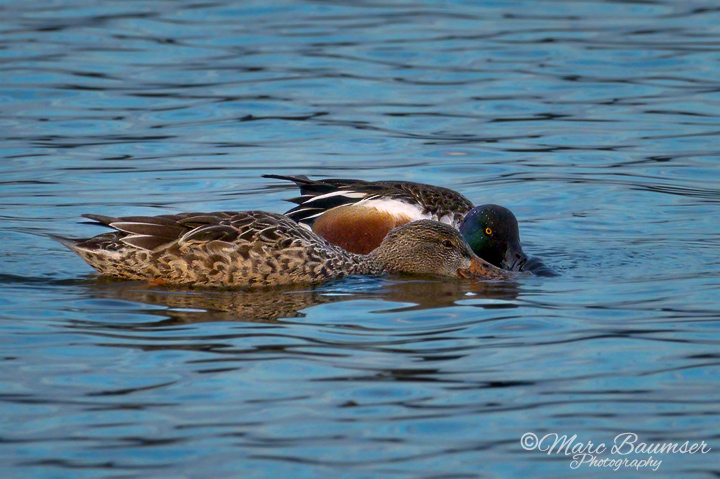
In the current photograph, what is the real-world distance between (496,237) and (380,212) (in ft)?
3.69

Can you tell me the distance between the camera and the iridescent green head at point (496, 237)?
8859 mm

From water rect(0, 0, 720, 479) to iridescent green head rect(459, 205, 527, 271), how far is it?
14.9 inches

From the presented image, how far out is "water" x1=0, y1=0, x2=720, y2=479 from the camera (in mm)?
5086

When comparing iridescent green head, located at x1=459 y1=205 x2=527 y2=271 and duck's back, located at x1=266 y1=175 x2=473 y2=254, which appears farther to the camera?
duck's back, located at x1=266 y1=175 x2=473 y2=254

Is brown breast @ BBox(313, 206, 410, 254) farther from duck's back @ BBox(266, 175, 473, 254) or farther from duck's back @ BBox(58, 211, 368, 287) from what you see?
duck's back @ BBox(58, 211, 368, 287)

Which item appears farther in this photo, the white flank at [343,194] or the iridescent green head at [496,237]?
the white flank at [343,194]

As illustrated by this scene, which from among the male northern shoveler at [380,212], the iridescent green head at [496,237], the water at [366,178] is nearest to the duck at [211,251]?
the water at [366,178]

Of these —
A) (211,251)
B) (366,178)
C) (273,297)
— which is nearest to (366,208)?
(366,178)

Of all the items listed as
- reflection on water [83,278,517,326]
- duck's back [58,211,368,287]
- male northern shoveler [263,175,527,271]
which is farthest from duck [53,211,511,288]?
male northern shoveler [263,175,527,271]

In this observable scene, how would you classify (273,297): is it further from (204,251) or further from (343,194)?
(343,194)

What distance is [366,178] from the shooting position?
37.4ft

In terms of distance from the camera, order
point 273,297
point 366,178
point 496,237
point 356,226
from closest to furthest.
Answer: point 273,297, point 496,237, point 356,226, point 366,178

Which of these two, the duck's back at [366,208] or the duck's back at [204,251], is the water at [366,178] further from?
the duck's back at [366,208]

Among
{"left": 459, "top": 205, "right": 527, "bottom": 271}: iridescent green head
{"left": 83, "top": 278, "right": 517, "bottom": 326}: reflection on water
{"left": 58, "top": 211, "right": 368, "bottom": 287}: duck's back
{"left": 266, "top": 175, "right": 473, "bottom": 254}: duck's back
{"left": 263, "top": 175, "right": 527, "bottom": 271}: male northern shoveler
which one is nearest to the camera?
{"left": 83, "top": 278, "right": 517, "bottom": 326}: reflection on water
